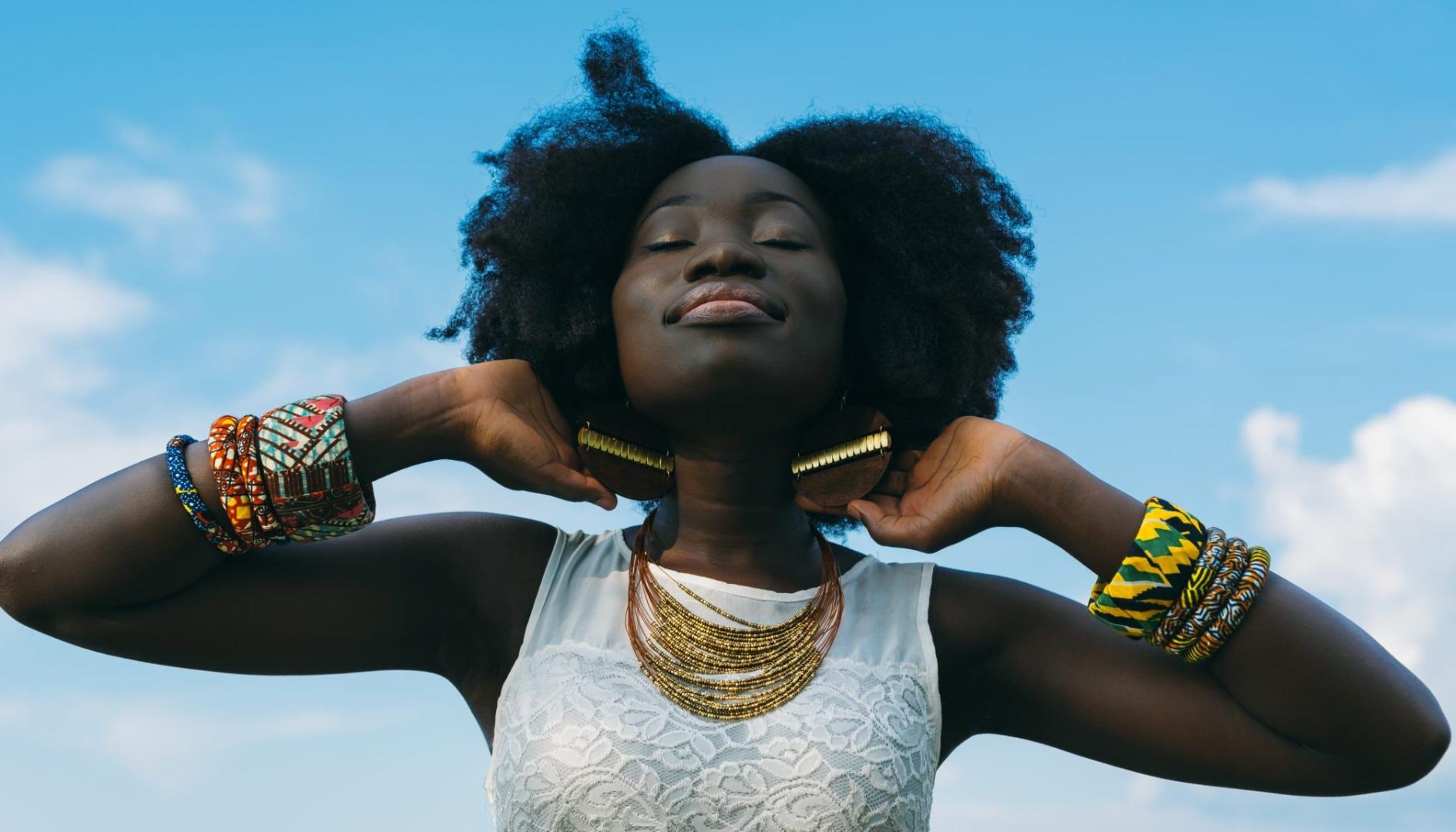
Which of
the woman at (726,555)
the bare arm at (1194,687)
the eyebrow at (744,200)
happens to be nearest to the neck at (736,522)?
the woman at (726,555)

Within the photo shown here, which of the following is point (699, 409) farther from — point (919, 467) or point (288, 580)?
point (288, 580)

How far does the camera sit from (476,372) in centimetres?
451

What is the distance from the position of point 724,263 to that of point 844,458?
65 cm

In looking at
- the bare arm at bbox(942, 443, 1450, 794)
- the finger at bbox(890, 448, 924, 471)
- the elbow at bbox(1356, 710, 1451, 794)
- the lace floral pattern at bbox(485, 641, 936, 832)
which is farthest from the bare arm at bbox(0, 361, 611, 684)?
the elbow at bbox(1356, 710, 1451, 794)

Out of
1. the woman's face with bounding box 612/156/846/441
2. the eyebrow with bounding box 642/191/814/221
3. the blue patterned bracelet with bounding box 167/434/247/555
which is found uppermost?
the eyebrow with bounding box 642/191/814/221

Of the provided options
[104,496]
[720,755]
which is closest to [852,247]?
[720,755]

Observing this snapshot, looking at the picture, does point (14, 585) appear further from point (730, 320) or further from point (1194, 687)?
point (1194, 687)

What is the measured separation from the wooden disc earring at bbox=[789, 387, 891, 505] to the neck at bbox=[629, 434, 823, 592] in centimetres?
9

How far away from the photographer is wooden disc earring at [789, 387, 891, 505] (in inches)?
183

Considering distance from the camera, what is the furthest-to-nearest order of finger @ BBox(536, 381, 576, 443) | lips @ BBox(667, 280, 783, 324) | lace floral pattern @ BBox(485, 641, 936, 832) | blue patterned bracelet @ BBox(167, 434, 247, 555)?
finger @ BBox(536, 381, 576, 443), lips @ BBox(667, 280, 783, 324), blue patterned bracelet @ BBox(167, 434, 247, 555), lace floral pattern @ BBox(485, 641, 936, 832)

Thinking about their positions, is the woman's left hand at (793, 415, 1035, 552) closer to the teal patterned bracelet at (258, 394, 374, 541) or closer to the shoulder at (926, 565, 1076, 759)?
the shoulder at (926, 565, 1076, 759)

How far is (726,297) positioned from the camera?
14.4 ft

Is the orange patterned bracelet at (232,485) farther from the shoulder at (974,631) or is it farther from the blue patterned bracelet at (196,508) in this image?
the shoulder at (974,631)

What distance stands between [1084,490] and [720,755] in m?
1.14
